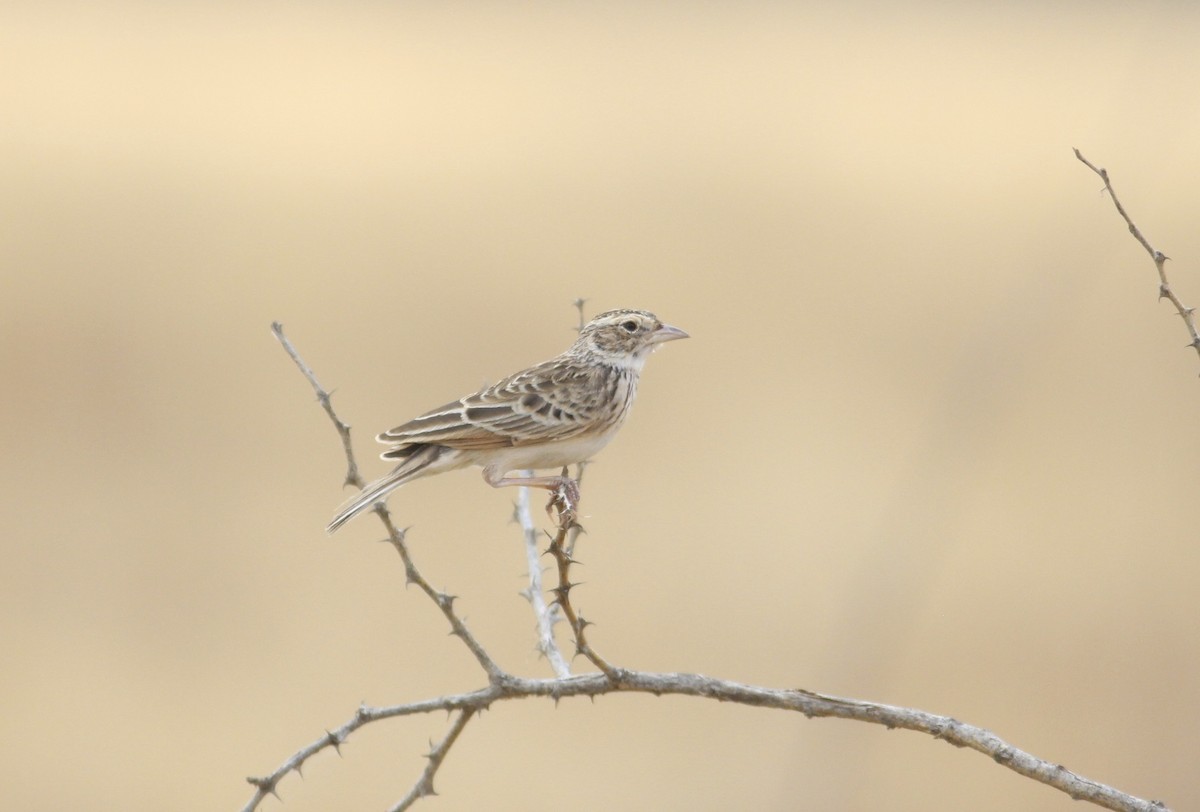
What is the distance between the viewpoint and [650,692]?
3.21 m

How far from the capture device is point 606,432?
5602 mm

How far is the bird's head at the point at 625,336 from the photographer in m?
6.14

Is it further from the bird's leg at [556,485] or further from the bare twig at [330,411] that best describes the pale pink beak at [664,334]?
the bare twig at [330,411]

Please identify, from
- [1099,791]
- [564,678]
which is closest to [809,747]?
[564,678]

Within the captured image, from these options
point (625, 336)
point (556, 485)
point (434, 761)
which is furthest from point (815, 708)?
point (625, 336)

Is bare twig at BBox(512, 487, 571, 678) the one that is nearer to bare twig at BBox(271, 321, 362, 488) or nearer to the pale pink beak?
bare twig at BBox(271, 321, 362, 488)

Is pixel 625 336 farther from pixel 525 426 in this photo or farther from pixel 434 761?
pixel 434 761

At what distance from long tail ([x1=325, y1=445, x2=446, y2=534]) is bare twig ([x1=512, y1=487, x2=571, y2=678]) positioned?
0.39 metres

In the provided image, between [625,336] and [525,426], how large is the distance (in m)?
1.03

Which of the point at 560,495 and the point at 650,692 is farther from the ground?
the point at 560,495

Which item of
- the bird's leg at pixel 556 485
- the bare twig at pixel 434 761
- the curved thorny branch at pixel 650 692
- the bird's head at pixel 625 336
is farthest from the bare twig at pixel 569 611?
the bird's head at pixel 625 336

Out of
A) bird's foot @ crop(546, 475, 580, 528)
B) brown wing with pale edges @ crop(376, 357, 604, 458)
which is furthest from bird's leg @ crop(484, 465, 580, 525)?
brown wing with pale edges @ crop(376, 357, 604, 458)

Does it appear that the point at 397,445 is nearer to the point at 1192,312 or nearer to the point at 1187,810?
the point at 1192,312

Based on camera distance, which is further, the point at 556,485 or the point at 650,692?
the point at 556,485
